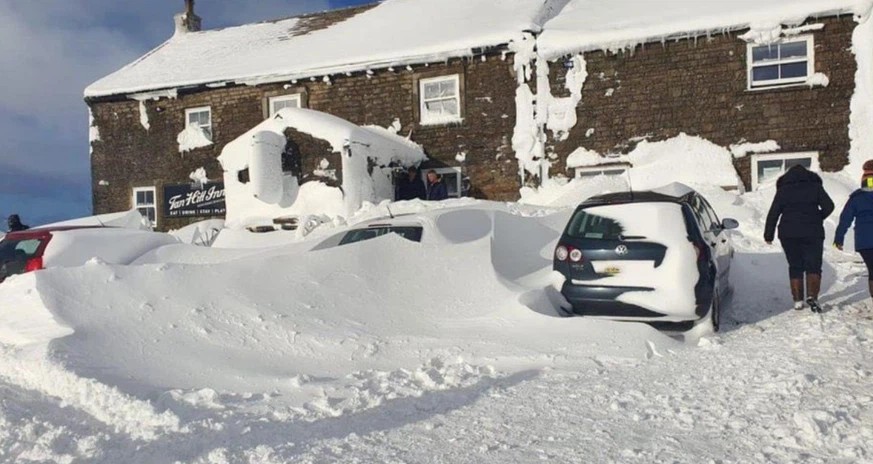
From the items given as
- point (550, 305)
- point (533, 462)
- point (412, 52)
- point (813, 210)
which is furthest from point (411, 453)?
point (412, 52)

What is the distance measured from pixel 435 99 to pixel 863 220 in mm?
10966

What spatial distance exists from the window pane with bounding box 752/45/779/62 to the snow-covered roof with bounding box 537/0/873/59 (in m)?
0.47

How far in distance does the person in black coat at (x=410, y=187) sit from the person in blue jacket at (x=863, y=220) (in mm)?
9722

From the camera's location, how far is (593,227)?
272 inches

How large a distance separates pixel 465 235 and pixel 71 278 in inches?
191

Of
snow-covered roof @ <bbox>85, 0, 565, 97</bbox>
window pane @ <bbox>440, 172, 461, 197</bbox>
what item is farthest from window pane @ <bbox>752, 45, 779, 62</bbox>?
window pane @ <bbox>440, 172, 461, 197</bbox>

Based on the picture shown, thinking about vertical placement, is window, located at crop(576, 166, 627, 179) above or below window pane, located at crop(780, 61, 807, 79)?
below

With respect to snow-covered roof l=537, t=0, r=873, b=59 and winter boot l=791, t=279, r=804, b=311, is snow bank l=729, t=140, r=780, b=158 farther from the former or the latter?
winter boot l=791, t=279, r=804, b=311

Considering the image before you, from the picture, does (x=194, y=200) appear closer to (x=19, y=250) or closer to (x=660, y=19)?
(x=19, y=250)

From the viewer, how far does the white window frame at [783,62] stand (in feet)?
43.7

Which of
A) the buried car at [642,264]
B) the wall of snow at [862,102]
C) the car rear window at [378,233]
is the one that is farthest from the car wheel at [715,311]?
the wall of snow at [862,102]

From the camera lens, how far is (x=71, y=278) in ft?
18.7

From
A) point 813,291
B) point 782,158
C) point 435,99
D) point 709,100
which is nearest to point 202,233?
point 435,99

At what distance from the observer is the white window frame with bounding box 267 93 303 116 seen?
58.2 ft
